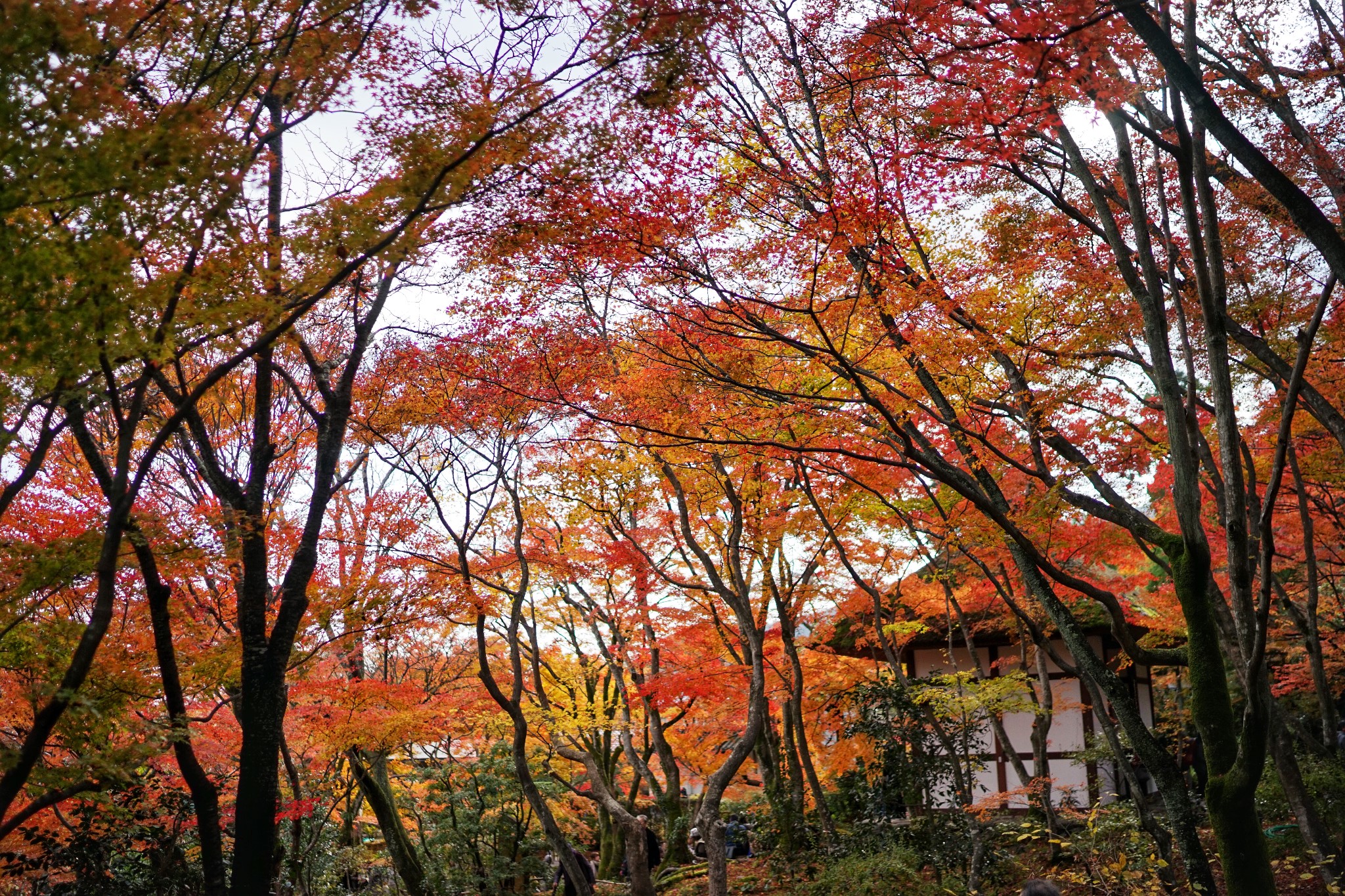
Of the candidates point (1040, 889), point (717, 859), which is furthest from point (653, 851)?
point (1040, 889)

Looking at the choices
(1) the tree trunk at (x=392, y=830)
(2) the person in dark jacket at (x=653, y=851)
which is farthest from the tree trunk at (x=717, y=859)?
(1) the tree trunk at (x=392, y=830)

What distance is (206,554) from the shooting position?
23.4ft

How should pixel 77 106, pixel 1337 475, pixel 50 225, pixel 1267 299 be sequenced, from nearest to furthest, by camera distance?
pixel 77 106 → pixel 50 225 → pixel 1267 299 → pixel 1337 475

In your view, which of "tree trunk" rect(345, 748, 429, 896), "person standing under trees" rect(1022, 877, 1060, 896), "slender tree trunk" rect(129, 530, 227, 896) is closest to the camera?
"person standing under trees" rect(1022, 877, 1060, 896)

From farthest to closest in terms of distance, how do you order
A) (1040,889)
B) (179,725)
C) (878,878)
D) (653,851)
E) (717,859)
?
1. (653,851)
2. (878,878)
3. (717,859)
4. (179,725)
5. (1040,889)

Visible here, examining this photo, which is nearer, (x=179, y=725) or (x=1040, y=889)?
(x=1040, y=889)

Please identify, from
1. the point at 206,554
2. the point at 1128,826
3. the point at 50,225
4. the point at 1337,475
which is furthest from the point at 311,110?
the point at 1337,475

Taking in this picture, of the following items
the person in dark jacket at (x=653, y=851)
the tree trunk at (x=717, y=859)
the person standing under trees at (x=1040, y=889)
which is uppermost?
the person standing under trees at (x=1040, y=889)

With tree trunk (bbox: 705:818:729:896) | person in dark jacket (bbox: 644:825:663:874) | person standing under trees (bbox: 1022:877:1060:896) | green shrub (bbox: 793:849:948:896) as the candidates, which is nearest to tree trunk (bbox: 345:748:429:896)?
person in dark jacket (bbox: 644:825:663:874)

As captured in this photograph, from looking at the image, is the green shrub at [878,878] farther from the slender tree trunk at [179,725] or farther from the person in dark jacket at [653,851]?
the slender tree trunk at [179,725]

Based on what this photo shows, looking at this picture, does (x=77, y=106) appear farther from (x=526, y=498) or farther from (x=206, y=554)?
(x=526, y=498)

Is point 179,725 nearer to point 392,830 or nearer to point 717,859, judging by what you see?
point 717,859

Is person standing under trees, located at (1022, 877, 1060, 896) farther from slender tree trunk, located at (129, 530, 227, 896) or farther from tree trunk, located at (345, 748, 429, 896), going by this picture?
tree trunk, located at (345, 748, 429, 896)

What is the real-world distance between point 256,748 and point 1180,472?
22.8 ft
